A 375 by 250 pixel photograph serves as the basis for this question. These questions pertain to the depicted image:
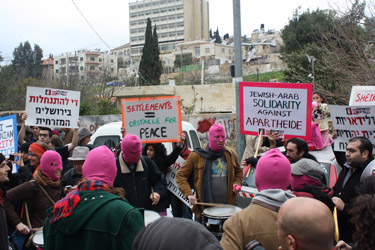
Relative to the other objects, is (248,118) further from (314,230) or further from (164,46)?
(164,46)

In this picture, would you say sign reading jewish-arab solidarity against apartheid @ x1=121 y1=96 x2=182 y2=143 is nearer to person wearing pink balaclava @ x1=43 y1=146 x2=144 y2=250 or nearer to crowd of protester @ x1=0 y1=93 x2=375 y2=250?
crowd of protester @ x1=0 y1=93 x2=375 y2=250

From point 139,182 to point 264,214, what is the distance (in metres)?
2.28

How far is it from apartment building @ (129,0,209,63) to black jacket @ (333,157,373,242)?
13362cm

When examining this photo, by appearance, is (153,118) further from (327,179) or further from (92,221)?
(92,221)

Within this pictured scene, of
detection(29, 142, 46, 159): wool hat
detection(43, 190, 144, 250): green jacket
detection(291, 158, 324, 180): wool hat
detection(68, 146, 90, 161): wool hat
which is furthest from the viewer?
detection(29, 142, 46, 159): wool hat

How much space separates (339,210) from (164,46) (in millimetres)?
139251

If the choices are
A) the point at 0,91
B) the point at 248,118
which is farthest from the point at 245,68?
the point at 248,118

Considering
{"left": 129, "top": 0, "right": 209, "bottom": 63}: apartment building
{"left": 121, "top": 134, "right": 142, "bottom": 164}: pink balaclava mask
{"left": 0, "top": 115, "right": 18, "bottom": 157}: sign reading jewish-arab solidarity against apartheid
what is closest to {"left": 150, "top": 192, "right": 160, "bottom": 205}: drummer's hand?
{"left": 121, "top": 134, "right": 142, "bottom": 164}: pink balaclava mask

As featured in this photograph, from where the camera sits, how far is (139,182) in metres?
4.75

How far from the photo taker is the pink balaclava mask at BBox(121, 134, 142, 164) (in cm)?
464

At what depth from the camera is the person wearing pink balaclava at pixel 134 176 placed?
184 inches

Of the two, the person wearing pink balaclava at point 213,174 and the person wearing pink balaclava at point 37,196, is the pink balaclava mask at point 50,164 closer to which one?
the person wearing pink balaclava at point 37,196

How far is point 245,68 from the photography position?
66625mm

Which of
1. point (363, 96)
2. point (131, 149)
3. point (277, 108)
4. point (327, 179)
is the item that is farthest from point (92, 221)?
point (363, 96)
